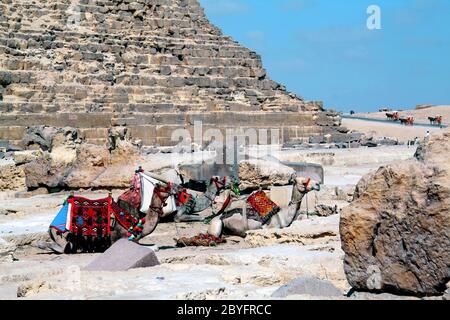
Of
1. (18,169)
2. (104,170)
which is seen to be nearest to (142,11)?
(18,169)

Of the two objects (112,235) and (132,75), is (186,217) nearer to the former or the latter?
(112,235)

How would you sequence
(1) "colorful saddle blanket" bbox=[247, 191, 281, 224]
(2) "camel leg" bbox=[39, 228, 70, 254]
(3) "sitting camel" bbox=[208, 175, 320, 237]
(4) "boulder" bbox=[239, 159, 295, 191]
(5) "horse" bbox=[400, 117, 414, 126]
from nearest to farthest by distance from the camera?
(2) "camel leg" bbox=[39, 228, 70, 254] < (3) "sitting camel" bbox=[208, 175, 320, 237] < (1) "colorful saddle blanket" bbox=[247, 191, 281, 224] < (4) "boulder" bbox=[239, 159, 295, 191] < (5) "horse" bbox=[400, 117, 414, 126]

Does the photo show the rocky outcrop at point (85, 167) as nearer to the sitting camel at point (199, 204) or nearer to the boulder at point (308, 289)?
the sitting camel at point (199, 204)

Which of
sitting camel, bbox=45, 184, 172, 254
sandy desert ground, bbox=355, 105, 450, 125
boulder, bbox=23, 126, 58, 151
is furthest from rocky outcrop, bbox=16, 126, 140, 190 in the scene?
sandy desert ground, bbox=355, 105, 450, 125

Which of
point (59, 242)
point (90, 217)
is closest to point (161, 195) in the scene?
point (90, 217)

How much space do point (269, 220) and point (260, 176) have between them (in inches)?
86.1

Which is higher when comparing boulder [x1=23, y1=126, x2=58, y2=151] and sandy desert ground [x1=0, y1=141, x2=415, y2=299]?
boulder [x1=23, y1=126, x2=58, y2=151]

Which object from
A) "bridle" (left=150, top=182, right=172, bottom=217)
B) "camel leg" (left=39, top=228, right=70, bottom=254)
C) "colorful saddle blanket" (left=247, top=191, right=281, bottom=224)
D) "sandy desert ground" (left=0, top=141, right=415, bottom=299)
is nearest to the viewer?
"sandy desert ground" (left=0, top=141, right=415, bottom=299)

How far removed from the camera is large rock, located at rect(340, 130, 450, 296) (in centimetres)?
481

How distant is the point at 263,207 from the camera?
11281mm

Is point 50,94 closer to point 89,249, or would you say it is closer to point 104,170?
point 104,170

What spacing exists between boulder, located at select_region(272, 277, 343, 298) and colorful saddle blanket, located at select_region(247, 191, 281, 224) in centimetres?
580

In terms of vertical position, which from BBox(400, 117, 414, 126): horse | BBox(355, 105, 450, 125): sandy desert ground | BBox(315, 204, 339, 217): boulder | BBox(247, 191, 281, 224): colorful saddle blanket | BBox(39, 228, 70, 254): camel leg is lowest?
BBox(39, 228, 70, 254): camel leg

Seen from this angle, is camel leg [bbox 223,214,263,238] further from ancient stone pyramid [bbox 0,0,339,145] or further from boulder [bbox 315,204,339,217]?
ancient stone pyramid [bbox 0,0,339,145]
